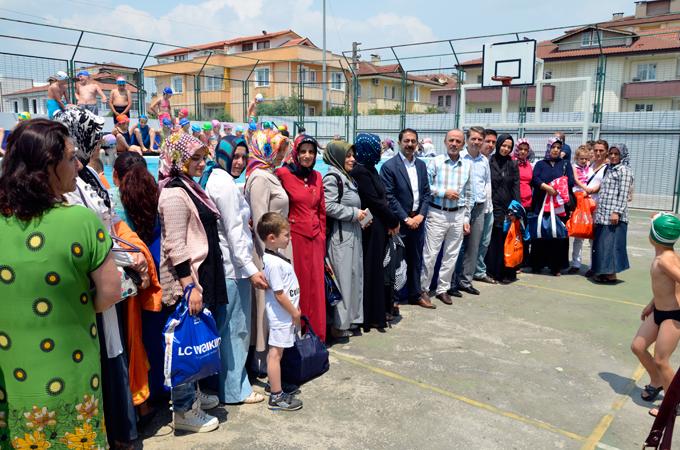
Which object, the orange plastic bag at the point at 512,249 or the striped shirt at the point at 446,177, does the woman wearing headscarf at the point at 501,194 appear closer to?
the orange plastic bag at the point at 512,249

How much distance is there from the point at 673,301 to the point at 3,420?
3.83 m

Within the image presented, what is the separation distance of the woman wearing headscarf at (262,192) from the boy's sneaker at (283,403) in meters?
0.47

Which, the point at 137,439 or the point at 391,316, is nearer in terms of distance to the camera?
the point at 137,439

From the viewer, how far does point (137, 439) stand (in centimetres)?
303

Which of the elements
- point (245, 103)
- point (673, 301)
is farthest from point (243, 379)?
point (245, 103)

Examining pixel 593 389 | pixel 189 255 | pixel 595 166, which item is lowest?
pixel 593 389

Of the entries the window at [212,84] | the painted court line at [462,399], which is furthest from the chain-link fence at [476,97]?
the painted court line at [462,399]

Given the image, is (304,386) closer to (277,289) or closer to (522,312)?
(277,289)

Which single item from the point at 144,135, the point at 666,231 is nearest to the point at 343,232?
the point at 666,231

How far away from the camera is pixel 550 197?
23.0 feet

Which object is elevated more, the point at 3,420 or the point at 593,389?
the point at 3,420

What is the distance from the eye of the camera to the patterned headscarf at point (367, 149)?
15.7 ft

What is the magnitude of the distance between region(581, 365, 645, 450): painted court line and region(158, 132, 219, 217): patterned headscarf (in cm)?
285

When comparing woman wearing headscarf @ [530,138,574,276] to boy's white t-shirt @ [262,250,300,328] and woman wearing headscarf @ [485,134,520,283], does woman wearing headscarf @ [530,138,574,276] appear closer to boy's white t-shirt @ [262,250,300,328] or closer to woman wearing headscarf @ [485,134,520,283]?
woman wearing headscarf @ [485,134,520,283]
